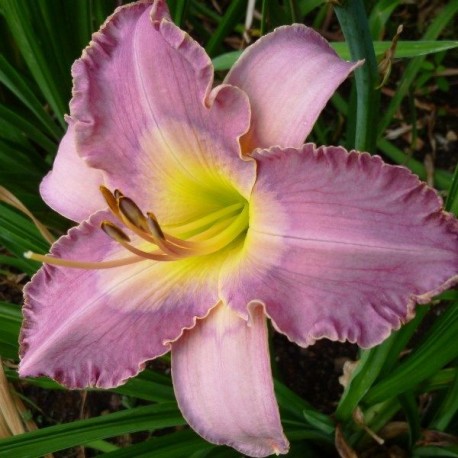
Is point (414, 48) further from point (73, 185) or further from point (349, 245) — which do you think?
point (73, 185)

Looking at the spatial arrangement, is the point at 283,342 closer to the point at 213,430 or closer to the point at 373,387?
the point at 373,387

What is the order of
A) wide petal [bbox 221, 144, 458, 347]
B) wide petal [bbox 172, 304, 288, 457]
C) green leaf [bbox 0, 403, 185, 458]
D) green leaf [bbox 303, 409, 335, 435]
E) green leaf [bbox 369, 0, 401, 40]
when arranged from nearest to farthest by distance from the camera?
wide petal [bbox 221, 144, 458, 347] < wide petal [bbox 172, 304, 288, 457] < green leaf [bbox 0, 403, 185, 458] < green leaf [bbox 303, 409, 335, 435] < green leaf [bbox 369, 0, 401, 40]

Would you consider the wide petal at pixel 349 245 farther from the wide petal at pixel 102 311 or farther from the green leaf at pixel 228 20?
the green leaf at pixel 228 20

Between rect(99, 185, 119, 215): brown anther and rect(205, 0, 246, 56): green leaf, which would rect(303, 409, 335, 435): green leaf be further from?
rect(205, 0, 246, 56): green leaf

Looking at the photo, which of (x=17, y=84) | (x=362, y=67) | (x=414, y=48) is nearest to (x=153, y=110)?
(x=362, y=67)

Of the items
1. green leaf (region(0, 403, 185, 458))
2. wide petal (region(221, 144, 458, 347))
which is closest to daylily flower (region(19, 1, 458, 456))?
wide petal (region(221, 144, 458, 347))

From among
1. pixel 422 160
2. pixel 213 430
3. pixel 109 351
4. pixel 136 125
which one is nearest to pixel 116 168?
pixel 136 125

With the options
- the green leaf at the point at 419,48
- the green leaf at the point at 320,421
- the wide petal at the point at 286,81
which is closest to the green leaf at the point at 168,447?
the green leaf at the point at 320,421
